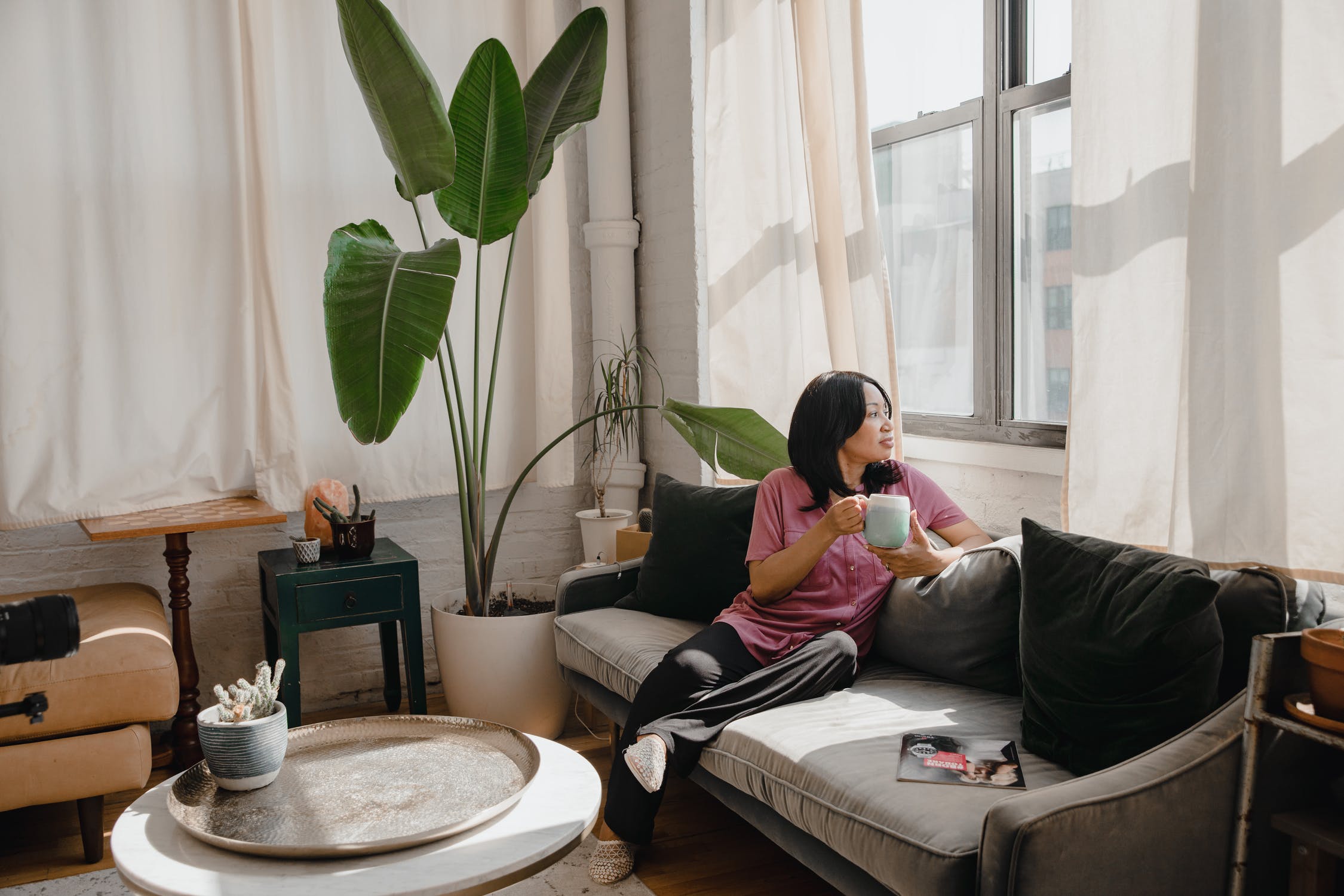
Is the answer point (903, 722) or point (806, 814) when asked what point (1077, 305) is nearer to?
point (903, 722)

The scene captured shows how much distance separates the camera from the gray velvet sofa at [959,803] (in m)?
1.46

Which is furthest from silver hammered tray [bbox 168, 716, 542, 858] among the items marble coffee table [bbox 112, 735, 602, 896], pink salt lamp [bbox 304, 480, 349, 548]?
pink salt lamp [bbox 304, 480, 349, 548]

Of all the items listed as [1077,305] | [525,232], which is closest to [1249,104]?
[1077,305]

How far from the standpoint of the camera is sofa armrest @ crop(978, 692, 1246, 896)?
1435mm

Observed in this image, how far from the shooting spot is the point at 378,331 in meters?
2.52

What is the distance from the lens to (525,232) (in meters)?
3.84

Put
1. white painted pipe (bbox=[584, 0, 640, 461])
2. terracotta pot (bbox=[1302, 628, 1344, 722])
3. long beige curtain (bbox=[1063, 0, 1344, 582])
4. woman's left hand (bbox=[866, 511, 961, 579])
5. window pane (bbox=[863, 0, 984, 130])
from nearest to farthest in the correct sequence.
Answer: terracotta pot (bbox=[1302, 628, 1344, 722]) → long beige curtain (bbox=[1063, 0, 1344, 582]) → woman's left hand (bbox=[866, 511, 961, 579]) → window pane (bbox=[863, 0, 984, 130]) → white painted pipe (bbox=[584, 0, 640, 461])

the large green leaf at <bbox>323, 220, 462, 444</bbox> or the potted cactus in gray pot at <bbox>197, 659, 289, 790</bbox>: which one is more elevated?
the large green leaf at <bbox>323, 220, 462, 444</bbox>

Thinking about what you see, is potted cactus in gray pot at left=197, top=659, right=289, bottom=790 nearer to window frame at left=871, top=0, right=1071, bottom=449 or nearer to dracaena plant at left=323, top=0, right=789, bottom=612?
dracaena plant at left=323, top=0, right=789, bottom=612

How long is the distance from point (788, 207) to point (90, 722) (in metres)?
2.30

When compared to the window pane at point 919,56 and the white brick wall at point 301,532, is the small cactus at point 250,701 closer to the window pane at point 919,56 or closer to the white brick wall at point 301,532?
the white brick wall at point 301,532

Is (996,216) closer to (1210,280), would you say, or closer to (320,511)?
(1210,280)

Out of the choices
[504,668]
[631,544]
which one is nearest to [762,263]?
[631,544]

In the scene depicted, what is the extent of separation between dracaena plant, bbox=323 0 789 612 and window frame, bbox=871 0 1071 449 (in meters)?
0.59
